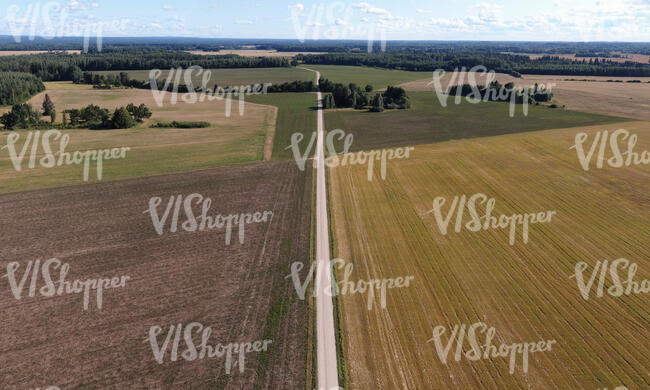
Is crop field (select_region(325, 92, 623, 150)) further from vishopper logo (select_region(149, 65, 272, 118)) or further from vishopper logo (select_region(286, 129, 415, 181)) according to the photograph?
vishopper logo (select_region(149, 65, 272, 118))

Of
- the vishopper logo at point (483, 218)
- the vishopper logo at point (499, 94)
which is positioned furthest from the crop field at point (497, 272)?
the vishopper logo at point (499, 94)

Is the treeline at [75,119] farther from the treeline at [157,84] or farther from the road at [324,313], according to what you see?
the road at [324,313]

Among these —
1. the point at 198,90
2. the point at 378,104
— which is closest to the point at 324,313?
the point at 378,104

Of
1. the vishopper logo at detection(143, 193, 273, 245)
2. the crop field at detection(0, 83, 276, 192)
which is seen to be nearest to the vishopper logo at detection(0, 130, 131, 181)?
the crop field at detection(0, 83, 276, 192)

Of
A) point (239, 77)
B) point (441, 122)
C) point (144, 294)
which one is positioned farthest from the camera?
point (239, 77)

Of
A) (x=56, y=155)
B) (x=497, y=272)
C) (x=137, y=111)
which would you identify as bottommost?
(x=497, y=272)

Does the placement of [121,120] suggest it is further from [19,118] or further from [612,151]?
[612,151]
